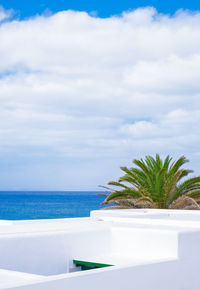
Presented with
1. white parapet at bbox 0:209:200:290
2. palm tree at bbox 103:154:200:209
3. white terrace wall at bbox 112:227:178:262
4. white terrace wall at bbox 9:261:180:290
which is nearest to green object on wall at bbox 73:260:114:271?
white parapet at bbox 0:209:200:290

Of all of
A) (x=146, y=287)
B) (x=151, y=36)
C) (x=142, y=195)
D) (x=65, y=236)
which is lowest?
(x=146, y=287)

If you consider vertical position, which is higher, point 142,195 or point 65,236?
point 142,195

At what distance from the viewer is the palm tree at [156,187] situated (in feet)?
60.1

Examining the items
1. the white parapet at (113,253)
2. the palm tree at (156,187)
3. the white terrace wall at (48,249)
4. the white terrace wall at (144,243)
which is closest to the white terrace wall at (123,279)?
the white parapet at (113,253)

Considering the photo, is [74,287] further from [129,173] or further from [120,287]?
[129,173]

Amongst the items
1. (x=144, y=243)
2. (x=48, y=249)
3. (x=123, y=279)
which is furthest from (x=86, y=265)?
(x=123, y=279)

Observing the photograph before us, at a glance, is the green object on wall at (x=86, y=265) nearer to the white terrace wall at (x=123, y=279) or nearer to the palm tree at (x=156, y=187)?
the white terrace wall at (x=123, y=279)

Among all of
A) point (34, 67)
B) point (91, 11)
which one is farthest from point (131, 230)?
point (34, 67)

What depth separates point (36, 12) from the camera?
27953 mm

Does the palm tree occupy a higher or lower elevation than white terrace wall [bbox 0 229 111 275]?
higher

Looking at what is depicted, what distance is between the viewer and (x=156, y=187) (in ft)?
60.4

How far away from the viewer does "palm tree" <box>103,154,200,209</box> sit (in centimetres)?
1831

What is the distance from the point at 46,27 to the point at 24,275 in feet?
69.1

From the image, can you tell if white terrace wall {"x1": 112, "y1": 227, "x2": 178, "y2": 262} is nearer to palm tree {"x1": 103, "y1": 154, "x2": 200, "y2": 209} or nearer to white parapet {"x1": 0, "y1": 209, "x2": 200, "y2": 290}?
white parapet {"x1": 0, "y1": 209, "x2": 200, "y2": 290}
